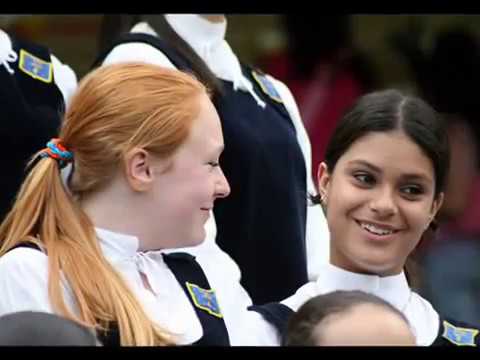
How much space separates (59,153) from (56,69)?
0.76 m

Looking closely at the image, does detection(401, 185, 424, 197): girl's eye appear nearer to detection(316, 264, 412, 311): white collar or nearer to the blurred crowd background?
detection(316, 264, 412, 311): white collar

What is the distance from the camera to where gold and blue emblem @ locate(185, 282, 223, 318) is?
4.14m

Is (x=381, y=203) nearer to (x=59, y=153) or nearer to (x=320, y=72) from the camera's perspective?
(x=59, y=153)

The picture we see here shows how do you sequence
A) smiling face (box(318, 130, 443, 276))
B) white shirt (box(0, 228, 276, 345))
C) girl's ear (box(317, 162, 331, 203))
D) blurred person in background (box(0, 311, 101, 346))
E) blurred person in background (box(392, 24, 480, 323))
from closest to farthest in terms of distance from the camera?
blurred person in background (box(0, 311, 101, 346)), white shirt (box(0, 228, 276, 345)), smiling face (box(318, 130, 443, 276)), girl's ear (box(317, 162, 331, 203)), blurred person in background (box(392, 24, 480, 323))

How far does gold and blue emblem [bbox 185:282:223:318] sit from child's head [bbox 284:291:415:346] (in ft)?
1.61

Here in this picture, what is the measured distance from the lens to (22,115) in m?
4.60

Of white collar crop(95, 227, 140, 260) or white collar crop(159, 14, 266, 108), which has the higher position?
white collar crop(159, 14, 266, 108)

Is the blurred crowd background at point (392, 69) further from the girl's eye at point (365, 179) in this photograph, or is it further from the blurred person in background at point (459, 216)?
the girl's eye at point (365, 179)

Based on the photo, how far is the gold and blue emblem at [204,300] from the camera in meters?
4.14

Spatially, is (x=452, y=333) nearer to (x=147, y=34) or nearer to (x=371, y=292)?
(x=371, y=292)

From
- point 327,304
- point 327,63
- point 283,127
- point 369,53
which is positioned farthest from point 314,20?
point 327,304

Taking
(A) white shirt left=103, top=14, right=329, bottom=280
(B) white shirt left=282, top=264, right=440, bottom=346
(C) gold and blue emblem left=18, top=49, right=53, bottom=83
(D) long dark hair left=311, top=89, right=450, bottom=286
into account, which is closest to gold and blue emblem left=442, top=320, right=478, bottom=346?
(B) white shirt left=282, top=264, right=440, bottom=346

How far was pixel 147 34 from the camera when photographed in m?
A: 4.86
